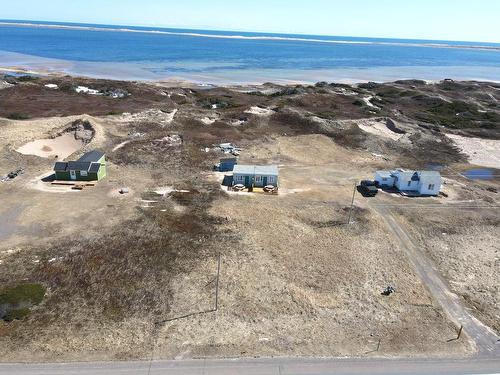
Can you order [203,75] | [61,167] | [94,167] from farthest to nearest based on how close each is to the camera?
[203,75]
[94,167]
[61,167]

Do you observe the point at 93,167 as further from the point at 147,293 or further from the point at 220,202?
the point at 147,293

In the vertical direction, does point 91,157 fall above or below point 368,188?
above

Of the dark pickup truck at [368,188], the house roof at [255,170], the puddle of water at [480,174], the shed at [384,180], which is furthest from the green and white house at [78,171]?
the puddle of water at [480,174]

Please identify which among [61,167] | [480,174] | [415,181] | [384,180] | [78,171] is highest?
[415,181]

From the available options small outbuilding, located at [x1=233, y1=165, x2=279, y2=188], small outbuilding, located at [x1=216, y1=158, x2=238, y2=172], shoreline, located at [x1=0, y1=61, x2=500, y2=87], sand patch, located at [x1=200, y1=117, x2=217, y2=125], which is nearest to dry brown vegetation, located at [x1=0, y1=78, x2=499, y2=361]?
small outbuilding, located at [x1=216, y1=158, x2=238, y2=172]

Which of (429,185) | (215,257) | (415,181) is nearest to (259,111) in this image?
(415,181)

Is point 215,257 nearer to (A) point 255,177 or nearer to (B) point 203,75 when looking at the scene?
(A) point 255,177
